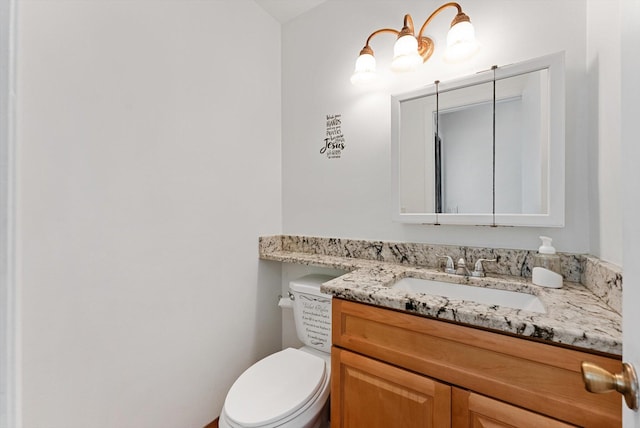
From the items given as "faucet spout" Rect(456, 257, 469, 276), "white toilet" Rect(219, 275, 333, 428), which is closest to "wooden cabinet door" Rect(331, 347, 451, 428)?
"white toilet" Rect(219, 275, 333, 428)

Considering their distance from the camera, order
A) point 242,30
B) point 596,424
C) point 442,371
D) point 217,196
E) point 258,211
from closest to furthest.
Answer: point 596,424 → point 442,371 → point 217,196 → point 242,30 → point 258,211

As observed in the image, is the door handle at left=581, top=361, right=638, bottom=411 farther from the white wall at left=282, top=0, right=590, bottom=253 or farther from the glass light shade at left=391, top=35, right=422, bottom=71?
the glass light shade at left=391, top=35, right=422, bottom=71

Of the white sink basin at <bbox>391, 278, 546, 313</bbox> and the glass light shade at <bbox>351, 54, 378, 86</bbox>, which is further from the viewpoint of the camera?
the glass light shade at <bbox>351, 54, 378, 86</bbox>

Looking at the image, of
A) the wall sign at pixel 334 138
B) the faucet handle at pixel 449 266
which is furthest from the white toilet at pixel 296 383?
the wall sign at pixel 334 138

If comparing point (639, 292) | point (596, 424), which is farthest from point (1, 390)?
point (596, 424)

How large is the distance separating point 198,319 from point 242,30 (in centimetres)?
159

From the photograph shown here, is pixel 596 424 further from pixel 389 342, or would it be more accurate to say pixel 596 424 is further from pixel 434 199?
pixel 434 199

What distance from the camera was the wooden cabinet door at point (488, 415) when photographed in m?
0.66

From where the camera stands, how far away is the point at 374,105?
1495 millimetres

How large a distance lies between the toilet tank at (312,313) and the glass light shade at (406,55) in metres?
1.15

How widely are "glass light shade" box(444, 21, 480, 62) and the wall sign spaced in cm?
64

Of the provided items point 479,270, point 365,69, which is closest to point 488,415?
point 479,270

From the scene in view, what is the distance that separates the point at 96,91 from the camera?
1.02 metres

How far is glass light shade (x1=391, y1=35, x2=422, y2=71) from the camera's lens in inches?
49.7
